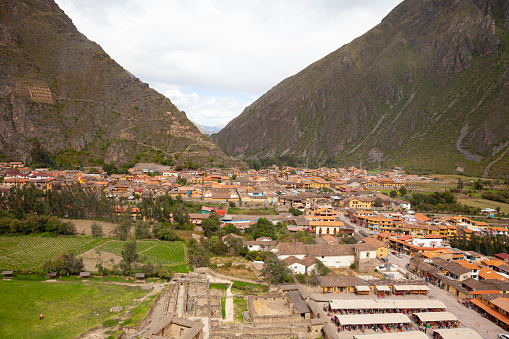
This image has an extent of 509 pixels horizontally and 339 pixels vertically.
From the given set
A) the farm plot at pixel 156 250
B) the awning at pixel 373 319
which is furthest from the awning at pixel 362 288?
the farm plot at pixel 156 250

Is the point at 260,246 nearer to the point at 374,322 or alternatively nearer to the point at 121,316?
the point at 374,322

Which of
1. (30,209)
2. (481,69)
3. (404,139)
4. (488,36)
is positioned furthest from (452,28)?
(30,209)

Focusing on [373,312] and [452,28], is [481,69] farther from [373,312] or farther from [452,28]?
[373,312]

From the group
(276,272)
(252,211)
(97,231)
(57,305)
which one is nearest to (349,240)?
(276,272)

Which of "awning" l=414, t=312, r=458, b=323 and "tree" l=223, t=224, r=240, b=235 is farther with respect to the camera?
"tree" l=223, t=224, r=240, b=235

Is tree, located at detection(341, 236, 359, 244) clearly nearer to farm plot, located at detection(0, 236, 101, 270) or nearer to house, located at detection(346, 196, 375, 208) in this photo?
house, located at detection(346, 196, 375, 208)

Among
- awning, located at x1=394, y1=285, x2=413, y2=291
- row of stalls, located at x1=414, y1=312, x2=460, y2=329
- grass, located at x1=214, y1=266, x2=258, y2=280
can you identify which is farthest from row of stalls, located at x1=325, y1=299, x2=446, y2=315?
grass, located at x1=214, y1=266, x2=258, y2=280

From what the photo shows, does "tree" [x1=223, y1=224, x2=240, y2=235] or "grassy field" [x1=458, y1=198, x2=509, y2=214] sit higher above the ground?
"grassy field" [x1=458, y1=198, x2=509, y2=214]
